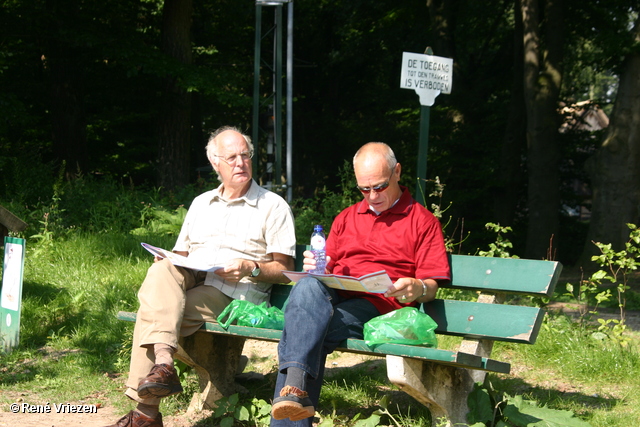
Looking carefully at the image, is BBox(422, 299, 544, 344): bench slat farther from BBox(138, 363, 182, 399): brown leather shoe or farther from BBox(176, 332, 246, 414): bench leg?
BBox(138, 363, 182, 399): brown leather shoe

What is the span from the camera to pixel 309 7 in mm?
23844

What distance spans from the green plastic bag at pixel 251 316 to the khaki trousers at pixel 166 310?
126 mm

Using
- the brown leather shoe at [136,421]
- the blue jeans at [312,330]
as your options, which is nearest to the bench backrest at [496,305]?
the blue jeans at [312,330]

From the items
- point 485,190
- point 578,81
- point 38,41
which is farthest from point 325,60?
point 38,41

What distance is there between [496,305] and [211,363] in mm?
1711

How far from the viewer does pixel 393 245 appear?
3846mm

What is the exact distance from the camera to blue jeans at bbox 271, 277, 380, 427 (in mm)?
3332

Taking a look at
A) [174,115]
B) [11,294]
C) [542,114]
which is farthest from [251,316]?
[174,115]

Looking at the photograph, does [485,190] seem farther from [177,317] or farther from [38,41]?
[177,317]

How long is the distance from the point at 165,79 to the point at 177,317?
490 inches

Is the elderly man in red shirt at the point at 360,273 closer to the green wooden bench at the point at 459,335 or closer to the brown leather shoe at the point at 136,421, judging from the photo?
the green wooden bench at the point at 459,335

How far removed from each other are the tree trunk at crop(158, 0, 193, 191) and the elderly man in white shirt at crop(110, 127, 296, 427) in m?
10.8

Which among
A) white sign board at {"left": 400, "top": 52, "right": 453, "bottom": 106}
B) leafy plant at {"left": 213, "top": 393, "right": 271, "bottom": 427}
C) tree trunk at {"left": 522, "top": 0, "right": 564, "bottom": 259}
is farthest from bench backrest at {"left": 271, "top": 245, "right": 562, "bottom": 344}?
tree trunk at {"left": 522, "top": 0, "right": 564, "bottom": 259}

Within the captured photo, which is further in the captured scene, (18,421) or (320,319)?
(18,421)
